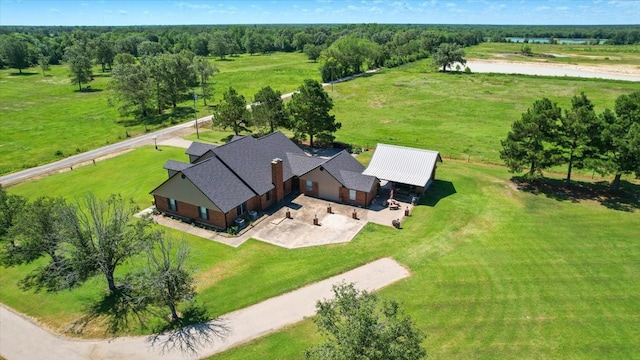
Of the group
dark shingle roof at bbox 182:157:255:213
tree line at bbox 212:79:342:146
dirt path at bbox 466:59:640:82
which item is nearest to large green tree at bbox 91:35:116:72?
tree line at bbox 212:79:342:146

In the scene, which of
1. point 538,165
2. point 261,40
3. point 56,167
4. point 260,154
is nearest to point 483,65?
point 261,40

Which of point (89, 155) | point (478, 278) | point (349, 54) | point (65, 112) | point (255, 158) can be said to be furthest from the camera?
point (349, 54)

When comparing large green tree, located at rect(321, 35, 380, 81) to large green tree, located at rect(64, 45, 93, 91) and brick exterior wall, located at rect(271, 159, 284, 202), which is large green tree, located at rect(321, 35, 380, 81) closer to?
large green tree, located at rect(64, 45, 93, 91)

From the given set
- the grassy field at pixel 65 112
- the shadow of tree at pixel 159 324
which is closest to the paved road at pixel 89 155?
the grassy field at pixel 65 112

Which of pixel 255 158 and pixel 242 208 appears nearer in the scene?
pixel 242 208

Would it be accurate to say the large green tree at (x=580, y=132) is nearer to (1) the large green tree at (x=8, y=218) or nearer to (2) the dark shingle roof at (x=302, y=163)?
(2) the dark shingle roof at (x=302, y=163)

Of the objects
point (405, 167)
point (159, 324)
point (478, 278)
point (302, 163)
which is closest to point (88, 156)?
point (302, 163)

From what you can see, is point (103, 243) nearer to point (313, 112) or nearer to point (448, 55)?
point (313, 112)
